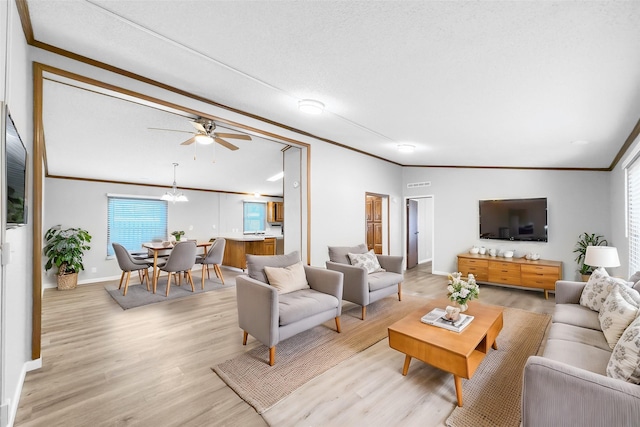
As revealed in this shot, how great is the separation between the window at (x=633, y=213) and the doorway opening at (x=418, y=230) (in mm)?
3118

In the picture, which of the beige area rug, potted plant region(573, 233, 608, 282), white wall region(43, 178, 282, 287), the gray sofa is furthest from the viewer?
white wall region(43, 178, 282, 287)

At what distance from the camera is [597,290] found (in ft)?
8.48

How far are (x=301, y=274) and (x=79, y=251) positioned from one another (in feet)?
16.4

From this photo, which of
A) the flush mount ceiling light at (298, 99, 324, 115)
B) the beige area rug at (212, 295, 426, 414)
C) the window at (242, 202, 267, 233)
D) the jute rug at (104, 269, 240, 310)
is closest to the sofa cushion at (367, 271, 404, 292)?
the beige area rug at (212, 295, 426, 414)

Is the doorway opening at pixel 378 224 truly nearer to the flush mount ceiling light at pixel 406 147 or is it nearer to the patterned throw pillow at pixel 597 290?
the flush mount ceiling light at pixel 406 147

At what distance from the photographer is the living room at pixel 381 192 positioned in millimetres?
1794

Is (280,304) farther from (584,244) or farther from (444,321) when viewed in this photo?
(584,244)

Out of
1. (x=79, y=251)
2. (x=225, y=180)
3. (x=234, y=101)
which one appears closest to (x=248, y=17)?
(x=234, y=101)

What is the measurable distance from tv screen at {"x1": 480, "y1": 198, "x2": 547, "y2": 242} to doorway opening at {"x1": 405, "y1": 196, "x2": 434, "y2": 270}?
1.11m

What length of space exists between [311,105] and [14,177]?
7.78 ft

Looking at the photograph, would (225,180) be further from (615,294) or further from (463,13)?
(615,294)

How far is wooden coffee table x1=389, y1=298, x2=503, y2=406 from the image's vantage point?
1931 millimetres

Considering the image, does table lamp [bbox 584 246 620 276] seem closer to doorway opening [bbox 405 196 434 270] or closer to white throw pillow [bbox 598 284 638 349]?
white throw pillow [bbox 598 284 638 349]

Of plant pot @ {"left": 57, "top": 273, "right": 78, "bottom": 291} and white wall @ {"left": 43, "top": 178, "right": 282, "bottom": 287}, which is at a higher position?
white wall @ {"left": 43, "top": 178, "right": 282, "bottom": 287}
